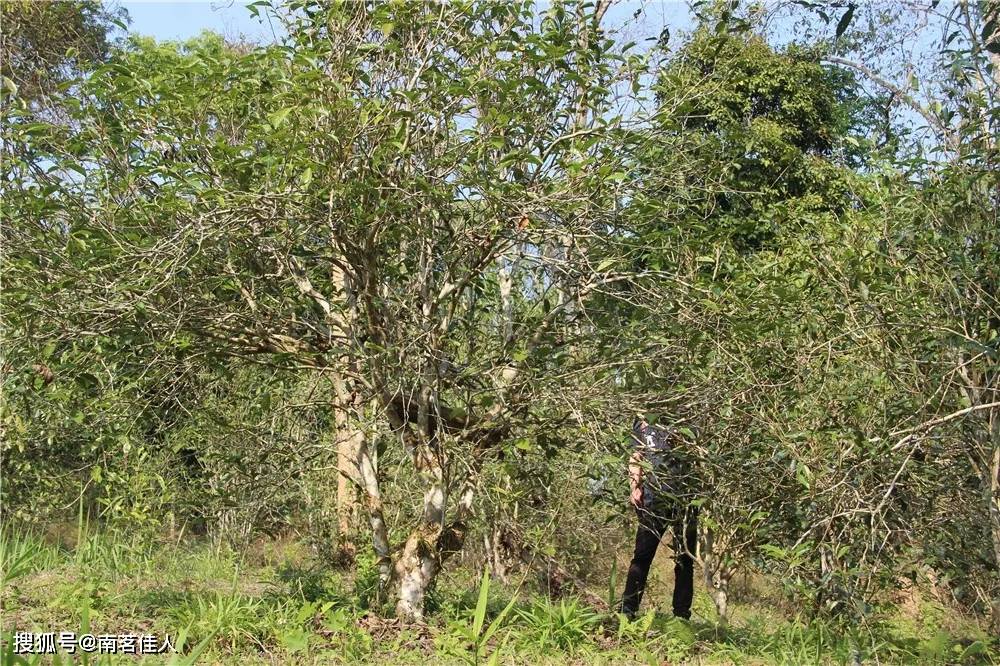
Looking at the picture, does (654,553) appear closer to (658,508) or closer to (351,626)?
(658,508)

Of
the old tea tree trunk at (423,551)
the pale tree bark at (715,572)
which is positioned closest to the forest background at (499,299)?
the old tea tree trunk at (423,551)

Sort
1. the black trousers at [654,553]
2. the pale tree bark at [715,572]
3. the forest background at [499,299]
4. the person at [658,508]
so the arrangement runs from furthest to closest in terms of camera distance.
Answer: the pale tree bark at [715,572] → the black trousers at [654,553] → the person at [658,508] → the forest background at [499,299]

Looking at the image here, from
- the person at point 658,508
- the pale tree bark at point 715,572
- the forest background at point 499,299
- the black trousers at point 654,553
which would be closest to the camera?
the forest background at point 499,299

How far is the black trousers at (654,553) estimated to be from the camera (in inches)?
216

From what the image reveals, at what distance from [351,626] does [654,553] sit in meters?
1.94

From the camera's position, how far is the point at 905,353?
14.9ft

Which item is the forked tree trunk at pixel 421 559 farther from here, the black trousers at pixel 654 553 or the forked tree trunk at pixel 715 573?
the forked tree trunk at pixel 715 573

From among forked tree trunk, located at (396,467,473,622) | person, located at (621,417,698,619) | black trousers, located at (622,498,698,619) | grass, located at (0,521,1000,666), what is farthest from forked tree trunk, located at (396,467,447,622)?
black trousers, located at (622,498,698,619)

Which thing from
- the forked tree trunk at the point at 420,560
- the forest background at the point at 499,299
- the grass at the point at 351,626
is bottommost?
the grass at the point at 351,626

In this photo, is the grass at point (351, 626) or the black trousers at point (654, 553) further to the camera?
the black trousers at point (654, 553)

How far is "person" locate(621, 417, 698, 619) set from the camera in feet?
15.7

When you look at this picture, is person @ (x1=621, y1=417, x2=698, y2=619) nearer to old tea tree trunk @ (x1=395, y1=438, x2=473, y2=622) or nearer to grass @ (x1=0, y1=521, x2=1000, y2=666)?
grass @ (x1=0, y1=521, x2=1000, y2=666)

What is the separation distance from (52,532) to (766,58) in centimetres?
1120

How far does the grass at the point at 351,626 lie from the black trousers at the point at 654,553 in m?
0.18
